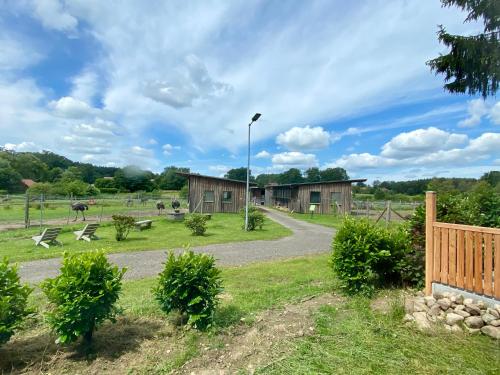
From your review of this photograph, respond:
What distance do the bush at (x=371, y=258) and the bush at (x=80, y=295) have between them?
3.69 meters

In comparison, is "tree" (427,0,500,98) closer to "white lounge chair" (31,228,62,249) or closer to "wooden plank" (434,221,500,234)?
"wooden plank" (434,221,500,234)

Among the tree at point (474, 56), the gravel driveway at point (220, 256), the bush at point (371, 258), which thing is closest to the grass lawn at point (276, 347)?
the bush at point (371, 258)

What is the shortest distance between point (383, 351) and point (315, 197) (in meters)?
28.0

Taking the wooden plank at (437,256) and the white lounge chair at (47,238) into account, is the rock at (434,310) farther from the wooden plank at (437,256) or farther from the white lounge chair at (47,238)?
the white lounge chair at (47,238)

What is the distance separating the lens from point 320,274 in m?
6.55

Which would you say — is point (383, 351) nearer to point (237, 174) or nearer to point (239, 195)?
point (239, 195)

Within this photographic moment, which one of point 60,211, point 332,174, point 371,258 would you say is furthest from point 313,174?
point 371,258

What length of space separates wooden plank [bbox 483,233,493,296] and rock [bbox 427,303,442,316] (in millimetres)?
612

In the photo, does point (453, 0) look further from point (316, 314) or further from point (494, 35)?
point (316, 314)

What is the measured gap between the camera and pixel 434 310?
397cm

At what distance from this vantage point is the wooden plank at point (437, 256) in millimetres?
4465

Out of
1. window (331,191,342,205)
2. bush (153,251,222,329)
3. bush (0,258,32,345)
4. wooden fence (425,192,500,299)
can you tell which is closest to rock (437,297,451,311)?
wooden fence (425,192,500,299)

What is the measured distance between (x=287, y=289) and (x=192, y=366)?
2.73 meters

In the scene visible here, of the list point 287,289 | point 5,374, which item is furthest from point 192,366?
point 287,289
